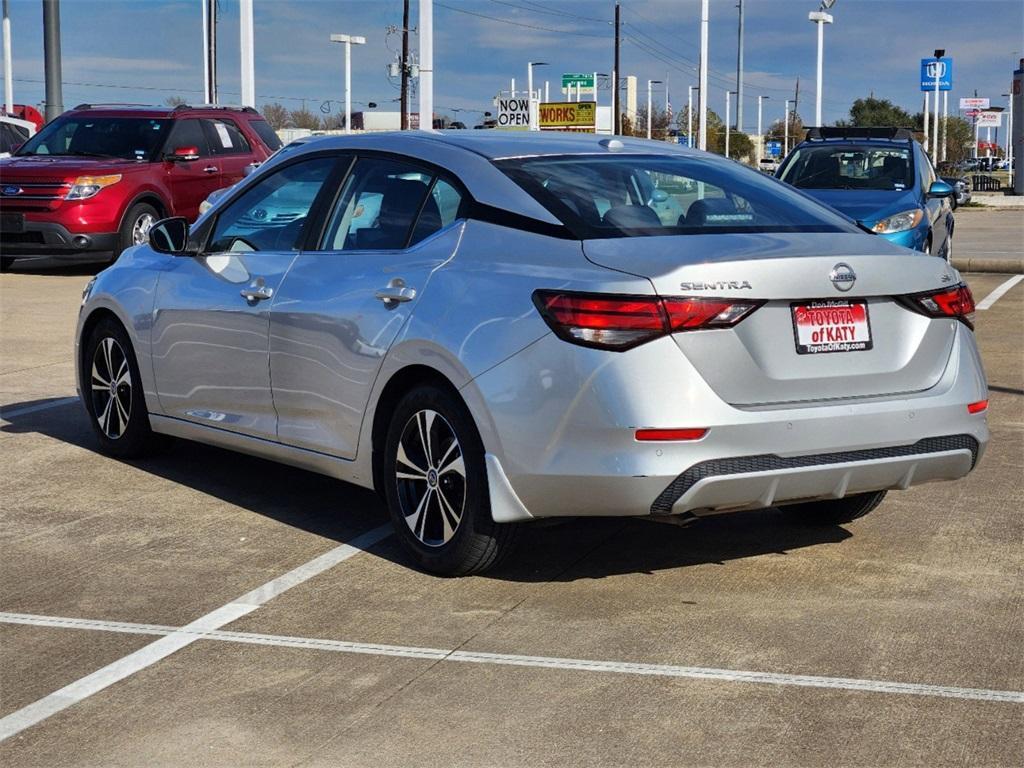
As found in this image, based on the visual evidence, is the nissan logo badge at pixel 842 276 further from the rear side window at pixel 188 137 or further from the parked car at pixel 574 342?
the rear side window at pixel 188 137

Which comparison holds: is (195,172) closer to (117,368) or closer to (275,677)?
(117,368)

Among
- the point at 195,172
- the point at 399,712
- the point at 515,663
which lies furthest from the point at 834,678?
the point at 195,172

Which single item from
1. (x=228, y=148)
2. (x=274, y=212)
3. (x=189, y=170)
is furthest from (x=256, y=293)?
(x=228, y=148)

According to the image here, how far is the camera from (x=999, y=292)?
17484 millimetres

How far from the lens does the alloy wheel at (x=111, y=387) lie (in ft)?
25.7

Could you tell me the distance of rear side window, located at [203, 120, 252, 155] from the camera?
19922mm

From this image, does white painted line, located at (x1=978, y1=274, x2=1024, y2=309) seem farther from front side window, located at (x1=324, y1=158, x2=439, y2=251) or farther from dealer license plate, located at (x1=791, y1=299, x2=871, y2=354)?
dealer license plate, located at (x1=791, y1=299, x2=871, y2=354)

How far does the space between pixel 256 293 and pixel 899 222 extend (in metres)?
10.0

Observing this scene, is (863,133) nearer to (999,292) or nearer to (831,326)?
(999,292)

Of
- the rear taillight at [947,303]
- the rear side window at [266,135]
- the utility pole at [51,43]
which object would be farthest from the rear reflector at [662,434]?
the utility pole at [51,43]

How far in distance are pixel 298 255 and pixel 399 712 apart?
263 centimetres

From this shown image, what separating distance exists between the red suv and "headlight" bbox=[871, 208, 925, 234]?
848 cm

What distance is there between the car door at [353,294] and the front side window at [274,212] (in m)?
0.22

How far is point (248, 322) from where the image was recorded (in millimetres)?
6676
